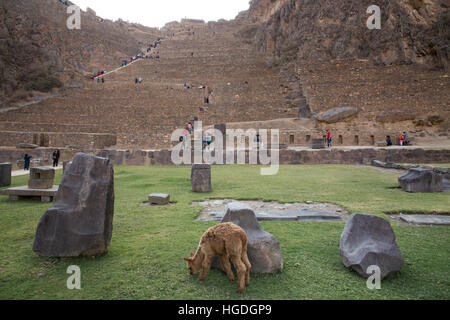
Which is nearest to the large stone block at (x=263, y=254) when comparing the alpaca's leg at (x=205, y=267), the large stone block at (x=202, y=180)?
the alpaca's leg at (x=205, y=267)

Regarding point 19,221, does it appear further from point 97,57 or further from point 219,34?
point 219,34

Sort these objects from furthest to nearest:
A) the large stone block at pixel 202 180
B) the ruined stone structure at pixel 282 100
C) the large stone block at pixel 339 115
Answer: the large stone block at pixel 339 115, the ruined stone structure at pixel 282 100, the large stone block at pixel 202 180

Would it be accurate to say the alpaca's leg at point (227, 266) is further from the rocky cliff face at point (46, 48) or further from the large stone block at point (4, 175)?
the rocky cliff face at point (46, 48)

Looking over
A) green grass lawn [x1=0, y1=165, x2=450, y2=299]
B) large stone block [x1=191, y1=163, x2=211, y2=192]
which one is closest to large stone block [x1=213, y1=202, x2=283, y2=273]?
green grass lawn [x1=0, y1=165, x2=450, y2=299]

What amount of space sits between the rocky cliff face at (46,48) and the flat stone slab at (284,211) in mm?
31350

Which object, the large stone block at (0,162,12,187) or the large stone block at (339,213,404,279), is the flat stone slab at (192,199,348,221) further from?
the large stone block at (0,162,12,187)

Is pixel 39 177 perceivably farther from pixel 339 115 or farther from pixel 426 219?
pixel 339 115

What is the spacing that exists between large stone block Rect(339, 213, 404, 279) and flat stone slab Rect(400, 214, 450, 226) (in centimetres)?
179

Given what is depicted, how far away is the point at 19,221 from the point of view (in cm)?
441

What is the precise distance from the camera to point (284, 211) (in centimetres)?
475

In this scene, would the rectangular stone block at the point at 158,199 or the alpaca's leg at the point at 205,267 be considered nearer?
the alpaca's leg at the point at 205,267

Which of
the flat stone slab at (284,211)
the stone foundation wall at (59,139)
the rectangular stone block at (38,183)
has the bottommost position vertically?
the flat stone slab at (284,211)

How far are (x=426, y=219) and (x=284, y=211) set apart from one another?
2.05 metres

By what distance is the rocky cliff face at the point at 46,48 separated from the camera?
101 feet
